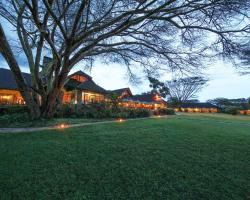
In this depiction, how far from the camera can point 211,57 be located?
257 inches

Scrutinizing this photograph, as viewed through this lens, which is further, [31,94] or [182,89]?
[182,89]

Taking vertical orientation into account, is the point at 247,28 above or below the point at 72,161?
above

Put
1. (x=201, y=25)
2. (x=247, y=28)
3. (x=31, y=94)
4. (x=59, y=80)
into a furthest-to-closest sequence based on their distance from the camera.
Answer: (x=31, y=94) → (x=59, y=80) → (x=201, y=25) → (x=247, y=28)

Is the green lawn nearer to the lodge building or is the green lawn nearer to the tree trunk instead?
the tree trunk

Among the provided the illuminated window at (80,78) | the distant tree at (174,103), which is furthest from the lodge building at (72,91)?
the distant tree at (174,103)

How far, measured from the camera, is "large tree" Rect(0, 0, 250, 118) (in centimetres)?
560

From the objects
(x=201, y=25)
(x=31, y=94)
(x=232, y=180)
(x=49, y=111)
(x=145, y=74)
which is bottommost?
(x=232, y=180)

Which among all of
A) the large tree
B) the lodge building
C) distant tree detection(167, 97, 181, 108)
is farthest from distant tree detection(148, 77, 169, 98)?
the large tree

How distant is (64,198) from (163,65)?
7336 mm

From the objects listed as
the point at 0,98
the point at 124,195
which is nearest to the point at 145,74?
the point at 124,195

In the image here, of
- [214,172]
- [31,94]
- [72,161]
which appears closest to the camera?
[214,172]

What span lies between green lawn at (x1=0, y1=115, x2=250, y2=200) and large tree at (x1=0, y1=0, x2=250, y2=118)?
3.61 metres

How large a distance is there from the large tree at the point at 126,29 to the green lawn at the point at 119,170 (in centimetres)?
361

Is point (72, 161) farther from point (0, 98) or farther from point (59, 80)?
point (0, 98)
